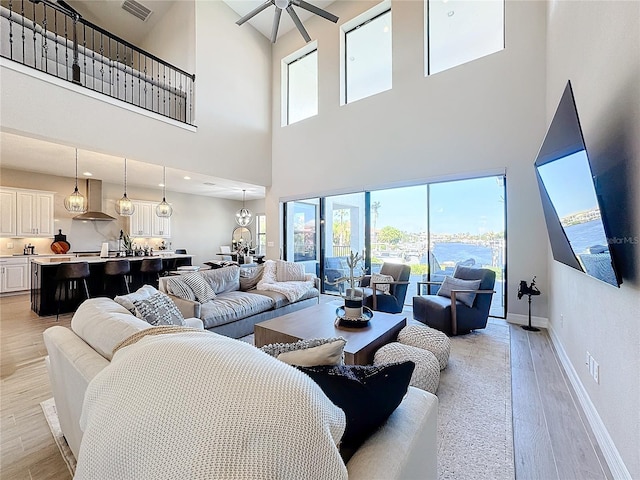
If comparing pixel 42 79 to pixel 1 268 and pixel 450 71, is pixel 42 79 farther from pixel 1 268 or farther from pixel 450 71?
pixel 450 71

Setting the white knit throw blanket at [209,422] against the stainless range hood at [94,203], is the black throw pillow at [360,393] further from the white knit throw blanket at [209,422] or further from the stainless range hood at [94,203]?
the stainless range hood at [94,203]

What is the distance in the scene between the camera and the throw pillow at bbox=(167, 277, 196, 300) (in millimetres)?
3299

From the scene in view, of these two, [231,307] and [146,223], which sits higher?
[146,223]

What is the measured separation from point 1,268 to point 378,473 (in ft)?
29.1

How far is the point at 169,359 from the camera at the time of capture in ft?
2.34

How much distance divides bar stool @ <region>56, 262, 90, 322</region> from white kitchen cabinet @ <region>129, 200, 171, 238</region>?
3.27m

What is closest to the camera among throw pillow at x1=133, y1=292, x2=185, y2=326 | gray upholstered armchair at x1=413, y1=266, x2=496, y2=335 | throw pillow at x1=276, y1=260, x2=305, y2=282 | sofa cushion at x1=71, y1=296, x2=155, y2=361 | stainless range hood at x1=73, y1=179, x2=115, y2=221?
sofa cushion at x1=71, y1=296, x2=155, y2=361

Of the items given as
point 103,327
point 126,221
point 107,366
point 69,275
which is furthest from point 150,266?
point 107,366

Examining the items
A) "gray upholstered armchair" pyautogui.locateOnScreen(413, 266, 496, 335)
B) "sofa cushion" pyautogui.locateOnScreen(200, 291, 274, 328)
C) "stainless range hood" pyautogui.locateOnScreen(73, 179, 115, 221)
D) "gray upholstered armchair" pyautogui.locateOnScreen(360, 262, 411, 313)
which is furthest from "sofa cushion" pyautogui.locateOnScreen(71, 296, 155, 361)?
"stainless range hood" pyautogui.locateOnScreen(73, 179, 115, 221)

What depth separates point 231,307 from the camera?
3469 millimetres

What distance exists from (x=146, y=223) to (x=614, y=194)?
31.3 feet

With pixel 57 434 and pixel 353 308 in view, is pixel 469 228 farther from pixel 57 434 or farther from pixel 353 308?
pixel 57 434

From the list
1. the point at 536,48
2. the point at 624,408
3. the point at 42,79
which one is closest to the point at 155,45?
the point at 42,79

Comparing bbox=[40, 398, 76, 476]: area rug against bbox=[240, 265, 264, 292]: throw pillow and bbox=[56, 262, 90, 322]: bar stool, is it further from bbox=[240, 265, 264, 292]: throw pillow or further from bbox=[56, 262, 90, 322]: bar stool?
bbox=[56, 262, 90, 322]: bar stool
